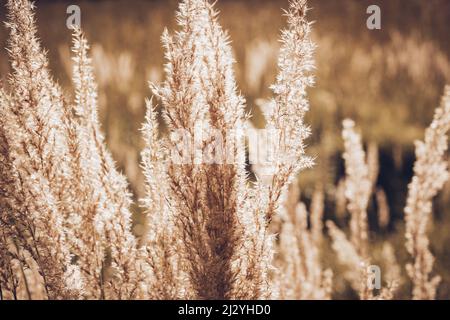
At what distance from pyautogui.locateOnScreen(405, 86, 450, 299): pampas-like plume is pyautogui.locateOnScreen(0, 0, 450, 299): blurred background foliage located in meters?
0.90

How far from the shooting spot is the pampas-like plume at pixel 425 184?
6.07 ft

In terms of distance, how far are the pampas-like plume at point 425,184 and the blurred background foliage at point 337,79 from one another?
90 cm

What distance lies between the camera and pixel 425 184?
1.93 meters

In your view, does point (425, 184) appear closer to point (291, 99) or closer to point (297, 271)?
point (297, 271)

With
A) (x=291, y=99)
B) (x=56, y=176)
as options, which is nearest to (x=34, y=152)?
(x=56, y=176)

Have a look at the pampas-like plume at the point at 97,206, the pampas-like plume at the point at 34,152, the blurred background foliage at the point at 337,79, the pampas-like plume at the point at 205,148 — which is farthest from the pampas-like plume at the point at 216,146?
the blurred background foliage at the point at 337,79

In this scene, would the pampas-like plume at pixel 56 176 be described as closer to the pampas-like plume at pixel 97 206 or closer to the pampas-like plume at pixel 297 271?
the pampas-like plume at pixel 97 206

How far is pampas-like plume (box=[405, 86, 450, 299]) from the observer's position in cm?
185

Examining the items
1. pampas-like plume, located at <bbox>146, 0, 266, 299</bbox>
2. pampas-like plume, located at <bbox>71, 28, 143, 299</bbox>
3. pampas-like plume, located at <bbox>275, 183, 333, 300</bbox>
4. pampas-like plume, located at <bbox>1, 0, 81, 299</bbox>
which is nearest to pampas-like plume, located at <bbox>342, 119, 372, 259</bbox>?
pampas-like plume, located at <bbox>275, 183, 333, 300</bbox>

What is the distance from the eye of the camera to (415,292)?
2064 mm

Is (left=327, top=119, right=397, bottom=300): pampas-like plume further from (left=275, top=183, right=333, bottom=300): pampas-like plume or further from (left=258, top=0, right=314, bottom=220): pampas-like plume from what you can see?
(left=258, top=0, right=314, bottom=220): pampas-like plume

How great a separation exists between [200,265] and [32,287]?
3.58 ft

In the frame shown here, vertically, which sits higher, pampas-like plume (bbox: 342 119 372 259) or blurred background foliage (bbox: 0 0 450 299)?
blurred background foliage (bbox: 0 0 450 299)

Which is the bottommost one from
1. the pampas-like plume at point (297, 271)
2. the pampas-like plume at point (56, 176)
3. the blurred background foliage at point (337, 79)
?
the pampas-like plume at point (297, 271)
